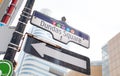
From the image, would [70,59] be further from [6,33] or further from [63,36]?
[6,33]

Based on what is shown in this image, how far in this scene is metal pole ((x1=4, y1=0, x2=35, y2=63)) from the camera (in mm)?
5109

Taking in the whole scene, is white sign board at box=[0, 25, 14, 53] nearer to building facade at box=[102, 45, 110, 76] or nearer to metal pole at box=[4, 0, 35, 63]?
metal pole at box=[4, 0, 35, 63]

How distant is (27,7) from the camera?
19.4 feet

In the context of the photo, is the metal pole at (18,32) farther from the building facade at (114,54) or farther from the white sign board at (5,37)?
the building facade at (114,54)

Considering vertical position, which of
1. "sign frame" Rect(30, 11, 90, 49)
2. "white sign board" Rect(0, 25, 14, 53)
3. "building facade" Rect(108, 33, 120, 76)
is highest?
"building facade" Rect(108, 33, 120, 76)

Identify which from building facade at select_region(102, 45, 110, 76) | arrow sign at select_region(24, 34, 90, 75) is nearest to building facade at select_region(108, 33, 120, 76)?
building facade at select_region(102, 45, 110, 76)

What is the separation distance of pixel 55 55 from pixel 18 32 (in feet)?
3.46

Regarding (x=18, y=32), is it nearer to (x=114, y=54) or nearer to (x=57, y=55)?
(x=57, y=55)

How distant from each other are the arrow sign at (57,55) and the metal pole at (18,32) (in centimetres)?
54

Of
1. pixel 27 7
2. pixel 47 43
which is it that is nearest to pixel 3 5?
pixel 27 7

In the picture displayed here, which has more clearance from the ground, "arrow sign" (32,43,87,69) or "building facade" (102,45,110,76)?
"building facade" (102,45,110,76)

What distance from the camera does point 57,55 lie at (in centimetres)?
596

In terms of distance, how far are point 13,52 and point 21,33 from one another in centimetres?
50

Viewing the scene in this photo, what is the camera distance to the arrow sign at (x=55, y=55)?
5.77 meters
